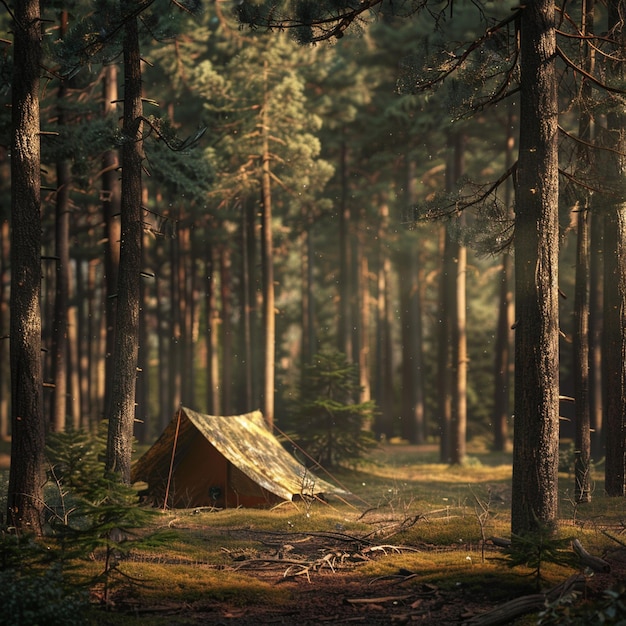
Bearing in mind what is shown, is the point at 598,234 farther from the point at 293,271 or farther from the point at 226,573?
the point at 293,271

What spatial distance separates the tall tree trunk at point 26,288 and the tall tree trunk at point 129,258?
1.24 meters

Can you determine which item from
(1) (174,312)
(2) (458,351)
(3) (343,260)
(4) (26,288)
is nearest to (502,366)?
(2) (458,351)

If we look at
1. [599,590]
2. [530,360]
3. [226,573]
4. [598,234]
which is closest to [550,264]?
[530,360]

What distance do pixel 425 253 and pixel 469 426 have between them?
10.5m

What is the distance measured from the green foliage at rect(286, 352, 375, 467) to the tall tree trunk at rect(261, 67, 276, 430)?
2211 mm

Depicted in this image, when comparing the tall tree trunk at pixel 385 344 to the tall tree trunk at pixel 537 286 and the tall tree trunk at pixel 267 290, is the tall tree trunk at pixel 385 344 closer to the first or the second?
the tall tree trunk at pixel 267 290

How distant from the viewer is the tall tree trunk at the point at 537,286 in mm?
11383

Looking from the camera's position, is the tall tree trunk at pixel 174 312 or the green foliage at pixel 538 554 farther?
the tall tree trunk at pixel 174 312

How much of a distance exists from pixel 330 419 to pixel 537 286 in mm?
12087

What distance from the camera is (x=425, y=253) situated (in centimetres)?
4300

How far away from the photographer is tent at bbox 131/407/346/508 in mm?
16781

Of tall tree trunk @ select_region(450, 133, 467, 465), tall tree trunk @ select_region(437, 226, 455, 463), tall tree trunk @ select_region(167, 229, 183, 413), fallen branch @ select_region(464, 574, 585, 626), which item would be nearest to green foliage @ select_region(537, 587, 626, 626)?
fallen branch @ select_region(464, 574, 585, 626)

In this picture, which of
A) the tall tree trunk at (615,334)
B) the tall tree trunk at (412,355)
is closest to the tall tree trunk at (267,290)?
the tall tree trunk at (412,355)

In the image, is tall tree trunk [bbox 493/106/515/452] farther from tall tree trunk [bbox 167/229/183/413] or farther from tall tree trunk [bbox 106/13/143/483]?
tall tree trunk [bbox 106/13/143/483]
